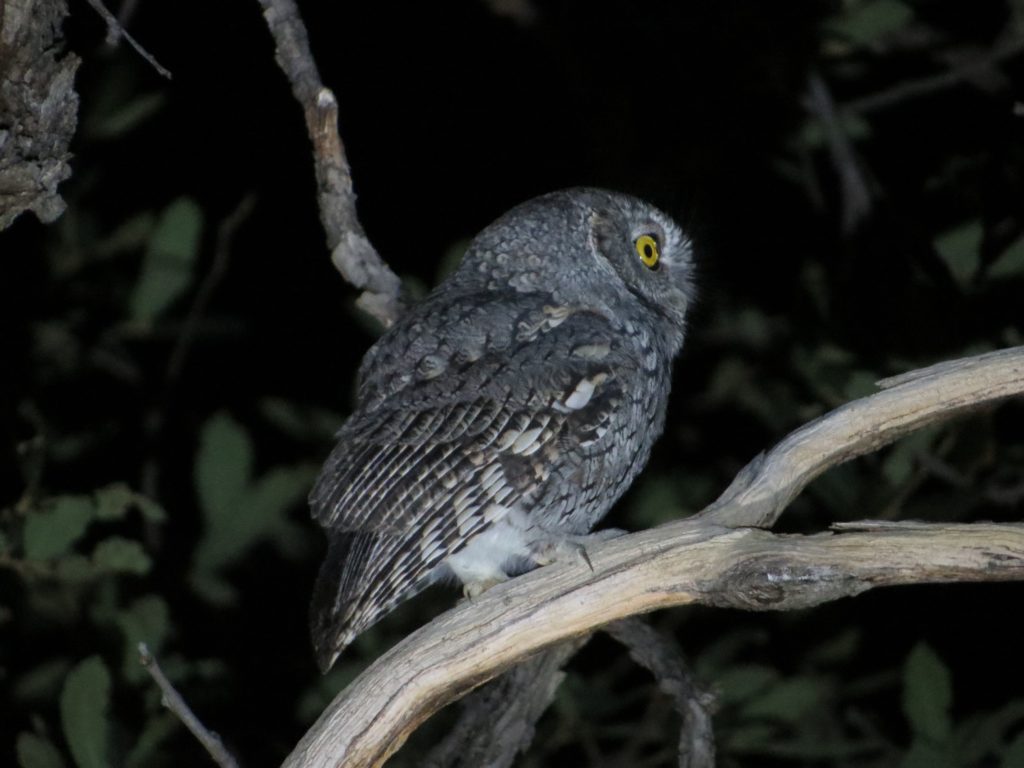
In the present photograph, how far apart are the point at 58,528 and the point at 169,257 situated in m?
0.88

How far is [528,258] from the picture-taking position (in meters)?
2.95

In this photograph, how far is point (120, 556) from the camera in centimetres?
302

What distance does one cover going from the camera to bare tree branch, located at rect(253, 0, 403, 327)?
2797mm

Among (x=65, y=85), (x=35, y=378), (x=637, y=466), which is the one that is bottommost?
(x=637, y=466)

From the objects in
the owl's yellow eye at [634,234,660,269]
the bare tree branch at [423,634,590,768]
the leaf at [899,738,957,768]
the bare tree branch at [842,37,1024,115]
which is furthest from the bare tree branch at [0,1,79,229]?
the bare tree branch at [842,37,1024,115]

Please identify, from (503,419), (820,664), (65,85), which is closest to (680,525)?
(503,419)

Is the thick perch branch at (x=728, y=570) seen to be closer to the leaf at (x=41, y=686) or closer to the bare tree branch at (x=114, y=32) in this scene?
the bare tree branch at (x=114, y=32)

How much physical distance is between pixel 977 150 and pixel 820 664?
1.76 m

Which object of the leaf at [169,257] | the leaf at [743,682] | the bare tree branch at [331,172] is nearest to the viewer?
the bare tree branch at [331,172]

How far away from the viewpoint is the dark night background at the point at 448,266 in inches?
139

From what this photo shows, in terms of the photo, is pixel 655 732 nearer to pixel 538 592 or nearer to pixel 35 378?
pixel 538 592

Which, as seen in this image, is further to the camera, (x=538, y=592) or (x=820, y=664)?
(x=820, y=664)

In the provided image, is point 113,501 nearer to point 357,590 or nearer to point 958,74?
point 357,590

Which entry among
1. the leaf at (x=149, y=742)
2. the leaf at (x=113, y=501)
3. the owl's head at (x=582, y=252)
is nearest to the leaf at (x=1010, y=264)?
the owl's head at (x=582, y=252)
